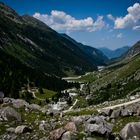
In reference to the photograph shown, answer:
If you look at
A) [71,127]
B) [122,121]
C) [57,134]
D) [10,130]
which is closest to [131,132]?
[71,127]

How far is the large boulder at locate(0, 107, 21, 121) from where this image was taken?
47.8 m

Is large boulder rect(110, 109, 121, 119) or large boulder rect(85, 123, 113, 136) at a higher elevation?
large boulder rect(110, 109, 121, 119)

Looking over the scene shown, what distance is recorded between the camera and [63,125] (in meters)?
43.8

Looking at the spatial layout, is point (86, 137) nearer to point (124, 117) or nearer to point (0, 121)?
point (124, 117)

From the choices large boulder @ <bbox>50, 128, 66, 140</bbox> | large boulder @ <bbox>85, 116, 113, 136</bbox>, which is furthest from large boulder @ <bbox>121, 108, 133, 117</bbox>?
large boulder @ <bbox>50, 128, 66, 140</bbox>

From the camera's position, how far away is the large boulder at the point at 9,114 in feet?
157

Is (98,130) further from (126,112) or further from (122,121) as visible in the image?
(126,112)

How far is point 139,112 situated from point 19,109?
17591 mm

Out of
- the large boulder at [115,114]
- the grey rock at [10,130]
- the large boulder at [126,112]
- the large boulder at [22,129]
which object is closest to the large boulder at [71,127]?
the large boulder at [22,129]

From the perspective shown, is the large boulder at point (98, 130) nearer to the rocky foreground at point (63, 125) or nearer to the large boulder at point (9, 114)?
the rocky foreground at point (63, 125)

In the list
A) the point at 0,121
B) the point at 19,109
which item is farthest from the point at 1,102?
the point at 0,121

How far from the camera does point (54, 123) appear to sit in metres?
45.4

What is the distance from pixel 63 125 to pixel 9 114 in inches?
343

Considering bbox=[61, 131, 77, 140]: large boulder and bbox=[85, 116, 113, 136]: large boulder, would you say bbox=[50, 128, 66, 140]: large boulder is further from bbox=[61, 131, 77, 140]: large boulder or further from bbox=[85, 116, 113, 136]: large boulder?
bbox=[85, 116, 113, 136]: large boulder
